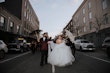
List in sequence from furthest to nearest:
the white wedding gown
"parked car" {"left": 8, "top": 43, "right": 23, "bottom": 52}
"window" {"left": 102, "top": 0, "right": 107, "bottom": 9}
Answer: "window" {"left": 102, "top": 0, "right": 107, "bottom": 9} → "parked car" {"left": 8, "top": 43, "right": 23, "bottom": 52} → the white wedding gown

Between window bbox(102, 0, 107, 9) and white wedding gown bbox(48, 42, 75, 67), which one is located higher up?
A: window bbox(102, 0, 107, 9)

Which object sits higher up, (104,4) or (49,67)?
(104,4)

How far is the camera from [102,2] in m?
28.0

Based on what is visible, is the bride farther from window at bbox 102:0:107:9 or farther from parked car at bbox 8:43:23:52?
window at bbox 102:0:107:9

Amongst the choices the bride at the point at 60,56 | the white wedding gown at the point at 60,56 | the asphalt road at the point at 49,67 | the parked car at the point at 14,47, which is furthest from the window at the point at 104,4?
the white wedding gown at the point at 60,56

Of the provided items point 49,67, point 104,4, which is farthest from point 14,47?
point 104,4

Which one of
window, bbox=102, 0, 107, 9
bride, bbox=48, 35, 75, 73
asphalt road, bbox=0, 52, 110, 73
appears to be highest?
window, bbox=102, 0, 107, 9

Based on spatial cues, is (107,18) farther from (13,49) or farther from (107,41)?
(13,49)

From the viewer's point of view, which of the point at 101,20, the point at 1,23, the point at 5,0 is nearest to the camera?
the point at 1,23

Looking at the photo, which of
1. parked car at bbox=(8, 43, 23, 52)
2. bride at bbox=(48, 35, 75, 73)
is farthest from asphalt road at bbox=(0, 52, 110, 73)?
parked car at bbox=(8, 43, 23, 52)

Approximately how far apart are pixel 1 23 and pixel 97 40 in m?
20.8

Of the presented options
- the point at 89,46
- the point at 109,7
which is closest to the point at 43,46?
the point at 89,46

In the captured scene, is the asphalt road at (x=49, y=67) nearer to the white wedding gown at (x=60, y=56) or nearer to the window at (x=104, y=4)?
the white wedding gown at (x=60, y=56)

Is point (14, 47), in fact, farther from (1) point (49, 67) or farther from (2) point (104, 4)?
(2) point (104, 4)
